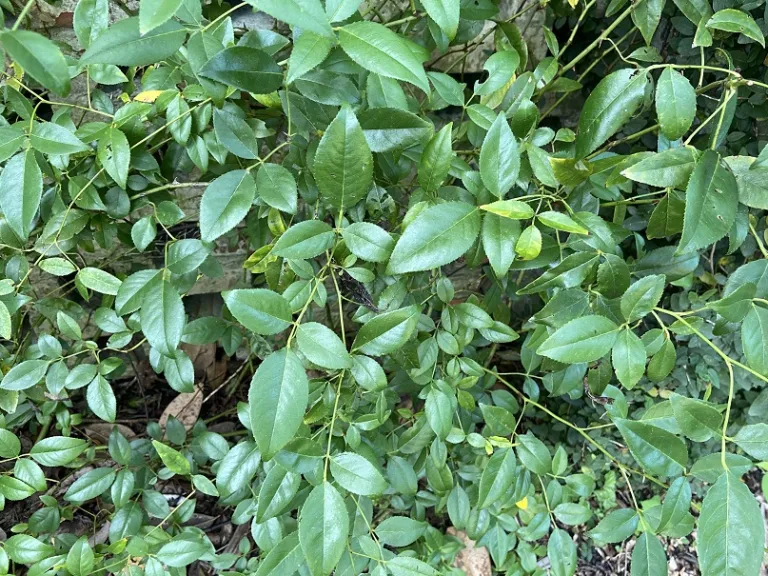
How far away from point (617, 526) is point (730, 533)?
337 mm

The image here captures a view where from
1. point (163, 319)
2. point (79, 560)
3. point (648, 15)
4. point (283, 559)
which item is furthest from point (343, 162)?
point (79, 560)

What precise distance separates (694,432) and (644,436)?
0.05 meters

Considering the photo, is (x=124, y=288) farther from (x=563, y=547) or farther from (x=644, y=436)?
(x=563, y=547)

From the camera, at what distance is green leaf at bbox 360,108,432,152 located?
0.62 m

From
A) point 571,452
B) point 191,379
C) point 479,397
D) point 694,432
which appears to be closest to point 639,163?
point 694,432

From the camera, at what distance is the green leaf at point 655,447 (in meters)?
0.61

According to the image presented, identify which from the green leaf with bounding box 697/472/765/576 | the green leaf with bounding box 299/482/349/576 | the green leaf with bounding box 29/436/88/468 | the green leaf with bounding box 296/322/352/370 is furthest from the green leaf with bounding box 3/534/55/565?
the green leaf with bounding box 697/472/765/576

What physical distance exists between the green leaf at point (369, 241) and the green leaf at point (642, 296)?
308 mm

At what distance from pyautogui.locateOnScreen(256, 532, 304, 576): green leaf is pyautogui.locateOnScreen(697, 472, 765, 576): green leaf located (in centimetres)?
50

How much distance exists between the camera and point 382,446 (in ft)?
3.25

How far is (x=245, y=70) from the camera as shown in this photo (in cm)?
58

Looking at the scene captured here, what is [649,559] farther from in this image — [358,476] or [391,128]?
[391,128]

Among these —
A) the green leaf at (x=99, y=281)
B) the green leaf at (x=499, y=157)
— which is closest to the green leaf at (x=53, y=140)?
the green leaf at (x=99, y=281)

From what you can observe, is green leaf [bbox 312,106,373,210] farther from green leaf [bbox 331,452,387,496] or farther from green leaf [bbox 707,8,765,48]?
green leaf [bbox 707,8,765,48]
